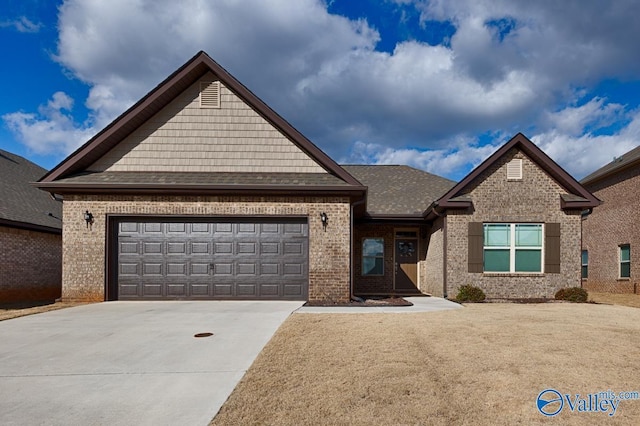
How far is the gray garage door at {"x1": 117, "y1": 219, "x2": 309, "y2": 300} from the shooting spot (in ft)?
39.1

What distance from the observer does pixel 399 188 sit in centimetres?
1850

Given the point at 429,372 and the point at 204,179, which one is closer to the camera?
the point at 429,372

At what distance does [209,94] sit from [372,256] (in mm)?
8822

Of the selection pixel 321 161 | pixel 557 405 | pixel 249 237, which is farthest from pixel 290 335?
pixel 321 161

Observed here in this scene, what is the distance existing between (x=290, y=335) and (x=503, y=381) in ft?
11.4

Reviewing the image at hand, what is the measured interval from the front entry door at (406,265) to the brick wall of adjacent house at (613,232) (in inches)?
375

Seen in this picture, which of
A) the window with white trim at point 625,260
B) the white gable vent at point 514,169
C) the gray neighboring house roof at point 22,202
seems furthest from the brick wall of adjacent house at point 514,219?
the gray neighboring house roof at point 22,202

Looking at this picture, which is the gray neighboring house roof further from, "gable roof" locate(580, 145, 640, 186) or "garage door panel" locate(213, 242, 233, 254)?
"gable roof" locate(580, 145, 640, 186)

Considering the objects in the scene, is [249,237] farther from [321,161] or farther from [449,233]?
[449,233]

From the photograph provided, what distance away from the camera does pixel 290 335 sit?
6.89 meters

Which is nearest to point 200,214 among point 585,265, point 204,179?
point 204,179

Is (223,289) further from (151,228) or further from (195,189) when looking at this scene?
(195,189)

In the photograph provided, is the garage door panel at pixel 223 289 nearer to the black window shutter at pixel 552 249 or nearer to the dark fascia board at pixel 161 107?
the dark fascia board at pixel 161 107

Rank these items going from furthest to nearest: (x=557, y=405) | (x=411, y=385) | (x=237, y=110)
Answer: (x=237, y=110) < (x=411, y=385) < (x=557, y=405)
